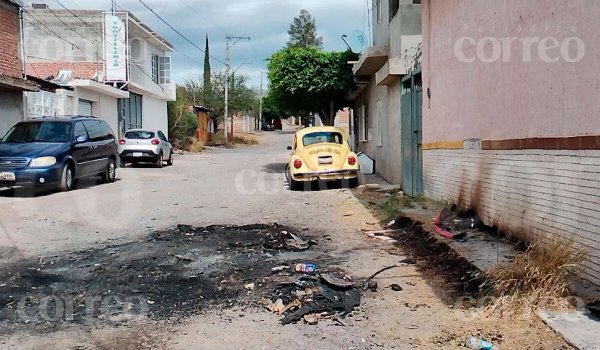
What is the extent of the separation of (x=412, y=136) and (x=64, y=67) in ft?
73.0

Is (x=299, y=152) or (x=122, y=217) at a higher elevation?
(x=299, y=152)

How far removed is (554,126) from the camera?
215 inches

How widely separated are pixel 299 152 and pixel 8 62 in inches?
381

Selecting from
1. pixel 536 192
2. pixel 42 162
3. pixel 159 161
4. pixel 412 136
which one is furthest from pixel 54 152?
pixel 536 192

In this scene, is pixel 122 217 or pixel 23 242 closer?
pixel 23 242

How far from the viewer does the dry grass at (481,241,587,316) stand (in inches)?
178

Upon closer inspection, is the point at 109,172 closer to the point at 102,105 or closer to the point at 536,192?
the point at 102,105

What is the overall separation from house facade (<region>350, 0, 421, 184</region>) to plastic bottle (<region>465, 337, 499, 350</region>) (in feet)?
28.7

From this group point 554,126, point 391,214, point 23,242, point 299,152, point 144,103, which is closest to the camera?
point 554,126

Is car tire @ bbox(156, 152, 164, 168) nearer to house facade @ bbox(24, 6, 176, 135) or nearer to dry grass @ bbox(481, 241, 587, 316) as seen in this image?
house facade @ bbox(24, 6, 176, 135)

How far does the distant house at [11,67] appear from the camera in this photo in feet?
56.3

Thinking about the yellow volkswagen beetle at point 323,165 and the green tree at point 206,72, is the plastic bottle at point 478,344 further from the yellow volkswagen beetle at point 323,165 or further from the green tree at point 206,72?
the green tree at point 206,72

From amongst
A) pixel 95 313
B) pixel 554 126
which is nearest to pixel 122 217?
pixel 95 313

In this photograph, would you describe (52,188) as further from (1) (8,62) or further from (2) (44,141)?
(1) (8,62)
